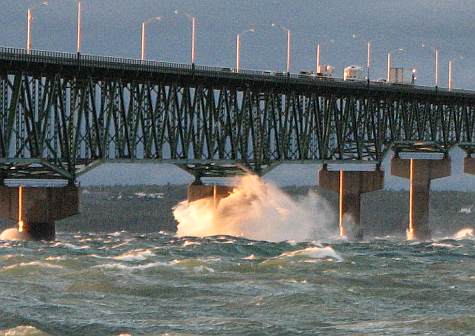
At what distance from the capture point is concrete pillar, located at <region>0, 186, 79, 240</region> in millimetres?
89500

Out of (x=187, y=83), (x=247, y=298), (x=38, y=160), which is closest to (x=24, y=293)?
(x=247, y=298)

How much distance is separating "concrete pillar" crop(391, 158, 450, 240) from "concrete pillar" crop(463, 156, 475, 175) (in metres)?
12.7

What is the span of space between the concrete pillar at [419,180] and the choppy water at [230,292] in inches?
2197

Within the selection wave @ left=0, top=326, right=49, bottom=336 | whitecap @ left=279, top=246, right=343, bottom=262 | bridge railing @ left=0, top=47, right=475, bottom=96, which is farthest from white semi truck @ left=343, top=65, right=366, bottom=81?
wave @ left=0, top=326, right=49, bottom=336

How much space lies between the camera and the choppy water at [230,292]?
4603 cm

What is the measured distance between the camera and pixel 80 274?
6200 cm

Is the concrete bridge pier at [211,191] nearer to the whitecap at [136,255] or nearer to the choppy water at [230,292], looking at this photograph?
the choppy water at [230,292]

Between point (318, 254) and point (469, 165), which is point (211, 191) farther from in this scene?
point (469, 165)

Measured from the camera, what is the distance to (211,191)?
116 metres

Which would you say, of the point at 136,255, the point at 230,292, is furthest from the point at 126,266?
the point at 230,292

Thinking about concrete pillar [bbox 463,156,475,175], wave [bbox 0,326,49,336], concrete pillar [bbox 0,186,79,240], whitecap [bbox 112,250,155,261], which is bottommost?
whitecap [bbox 112,250,155,261]

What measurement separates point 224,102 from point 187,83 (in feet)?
16.9

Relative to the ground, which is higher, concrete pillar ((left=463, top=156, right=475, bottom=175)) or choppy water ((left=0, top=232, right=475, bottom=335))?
concrete pillar ((left=463, top=156, right=475, bottom=175))

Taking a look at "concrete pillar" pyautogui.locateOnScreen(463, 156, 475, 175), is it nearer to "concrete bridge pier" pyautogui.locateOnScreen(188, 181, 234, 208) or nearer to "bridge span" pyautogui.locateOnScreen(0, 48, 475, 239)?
"bridge span" pyautogui.locateOnScreen(0, 48, 475, 239)
